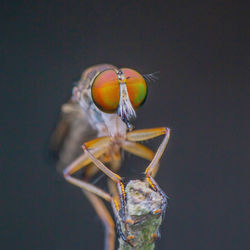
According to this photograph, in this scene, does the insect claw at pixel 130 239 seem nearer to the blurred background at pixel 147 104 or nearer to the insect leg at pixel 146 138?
the insect leg at pixel 146 138

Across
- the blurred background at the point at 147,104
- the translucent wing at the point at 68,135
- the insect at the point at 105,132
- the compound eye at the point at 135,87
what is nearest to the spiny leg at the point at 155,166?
the insect at the point at 105,132

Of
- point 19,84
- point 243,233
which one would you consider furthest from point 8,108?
point 243,233

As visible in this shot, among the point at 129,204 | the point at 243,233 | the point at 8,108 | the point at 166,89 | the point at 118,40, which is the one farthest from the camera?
the point at 118,40

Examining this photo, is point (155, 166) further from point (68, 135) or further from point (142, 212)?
point (68, 135)

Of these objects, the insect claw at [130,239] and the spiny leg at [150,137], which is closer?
the insect claw at [130,239]

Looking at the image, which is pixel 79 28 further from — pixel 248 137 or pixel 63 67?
pixel 248 137

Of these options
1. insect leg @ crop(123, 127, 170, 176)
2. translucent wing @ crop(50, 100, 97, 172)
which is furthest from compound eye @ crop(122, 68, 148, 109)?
translucent wing @ crop(50, 100, 97, 172)

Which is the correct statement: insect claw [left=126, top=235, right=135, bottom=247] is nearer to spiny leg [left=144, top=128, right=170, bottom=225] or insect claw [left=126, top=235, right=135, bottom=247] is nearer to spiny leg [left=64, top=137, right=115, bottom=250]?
spiny leg [left=144, top=128, right=170, bottom=225]
